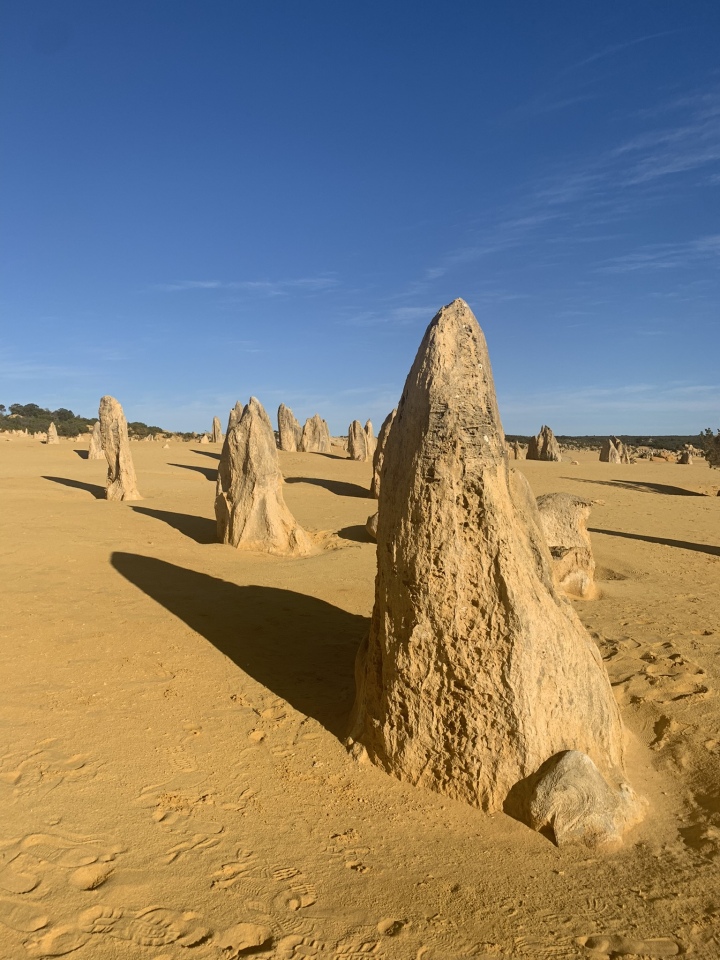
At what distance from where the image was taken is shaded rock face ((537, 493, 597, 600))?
28.1 feet

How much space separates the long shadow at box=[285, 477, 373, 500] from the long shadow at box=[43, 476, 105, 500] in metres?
5.97

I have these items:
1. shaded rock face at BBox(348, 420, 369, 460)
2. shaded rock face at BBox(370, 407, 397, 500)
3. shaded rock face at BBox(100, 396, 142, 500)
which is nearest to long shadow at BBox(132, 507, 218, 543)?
shaded rock face at BBox(100, 396, 142, 500)

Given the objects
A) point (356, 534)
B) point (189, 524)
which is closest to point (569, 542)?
point (356, 534)

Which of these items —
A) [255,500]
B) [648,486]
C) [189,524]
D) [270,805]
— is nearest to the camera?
[270,805]

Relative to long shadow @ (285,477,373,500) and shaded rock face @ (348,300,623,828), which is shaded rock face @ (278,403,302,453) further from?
shaded rock face @ (348,300,623,828)

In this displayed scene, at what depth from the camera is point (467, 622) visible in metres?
4.11

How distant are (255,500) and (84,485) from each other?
416 inches

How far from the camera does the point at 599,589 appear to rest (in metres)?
9.01

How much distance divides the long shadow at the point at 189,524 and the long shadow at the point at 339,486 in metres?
5.82

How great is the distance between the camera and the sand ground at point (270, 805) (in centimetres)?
296

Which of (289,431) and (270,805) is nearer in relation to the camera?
(270,805)

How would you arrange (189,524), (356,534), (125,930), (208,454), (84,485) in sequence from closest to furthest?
(125,930) < (356,534) < (189,524) < (84,485) < (208,454)

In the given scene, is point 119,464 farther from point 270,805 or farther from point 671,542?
point 270,805

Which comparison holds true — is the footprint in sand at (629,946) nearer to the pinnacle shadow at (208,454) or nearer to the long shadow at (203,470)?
the long shadow at (203,470)
